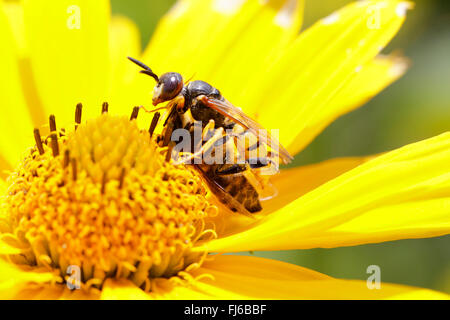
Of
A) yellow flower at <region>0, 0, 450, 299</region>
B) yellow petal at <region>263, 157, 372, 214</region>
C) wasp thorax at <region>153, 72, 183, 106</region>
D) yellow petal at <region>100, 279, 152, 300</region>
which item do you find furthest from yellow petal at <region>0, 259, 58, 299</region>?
yellow petal at <region>263, 157, 372, 214</region>

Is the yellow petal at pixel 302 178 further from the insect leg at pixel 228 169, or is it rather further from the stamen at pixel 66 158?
the stamen at pixel 66 158

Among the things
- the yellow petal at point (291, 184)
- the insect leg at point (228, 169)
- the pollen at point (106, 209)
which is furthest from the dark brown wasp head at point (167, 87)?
the yellow petal at point (291, 184)

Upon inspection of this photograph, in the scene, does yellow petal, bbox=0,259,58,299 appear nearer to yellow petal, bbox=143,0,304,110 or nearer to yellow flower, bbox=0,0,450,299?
yellow flower, bbox=0,0,450,299

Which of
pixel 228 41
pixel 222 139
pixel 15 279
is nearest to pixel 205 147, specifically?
pixel 222 139

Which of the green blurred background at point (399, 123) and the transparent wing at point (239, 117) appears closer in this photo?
the transparent wing at point (239, 117)

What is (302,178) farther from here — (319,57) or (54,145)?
(54,145)

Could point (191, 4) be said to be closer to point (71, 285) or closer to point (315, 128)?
point (315, 128)
